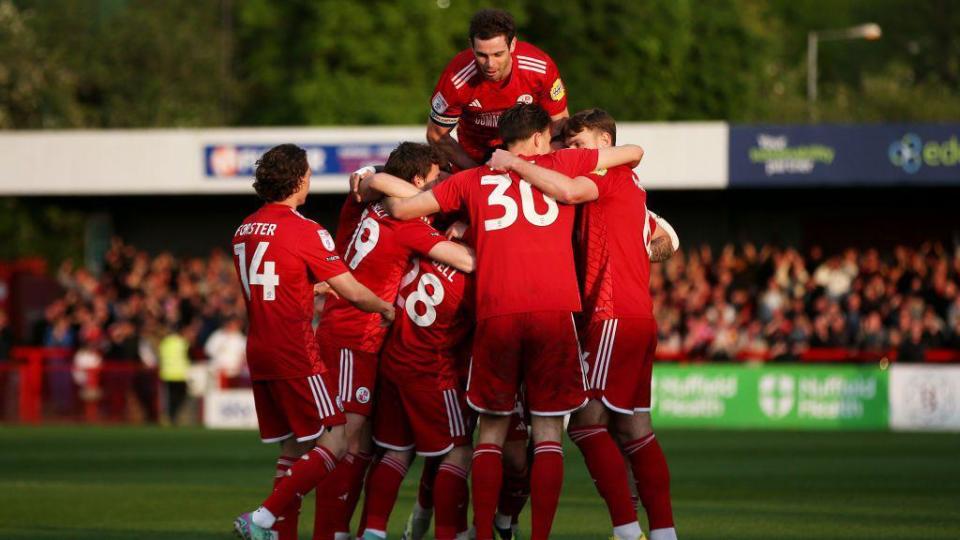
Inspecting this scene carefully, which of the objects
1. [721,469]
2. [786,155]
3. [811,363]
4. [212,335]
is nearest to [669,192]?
[786,155]

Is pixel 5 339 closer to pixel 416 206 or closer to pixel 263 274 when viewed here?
pixel 263 274

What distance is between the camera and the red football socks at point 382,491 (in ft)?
32.2

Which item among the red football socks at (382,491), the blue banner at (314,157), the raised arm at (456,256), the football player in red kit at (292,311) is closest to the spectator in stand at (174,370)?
the blue banner at (314,157)

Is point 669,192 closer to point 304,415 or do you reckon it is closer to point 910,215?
point 910,215

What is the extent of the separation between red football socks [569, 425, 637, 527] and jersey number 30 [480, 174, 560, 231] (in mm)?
1233

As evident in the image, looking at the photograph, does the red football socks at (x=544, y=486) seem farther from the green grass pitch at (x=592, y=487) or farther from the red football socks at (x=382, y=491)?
the green grass pitch at (x=592, y=487)

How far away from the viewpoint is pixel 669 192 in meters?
32.7

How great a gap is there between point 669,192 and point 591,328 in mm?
23608

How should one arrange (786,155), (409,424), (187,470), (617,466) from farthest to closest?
(786,155) < (187,470) < (409,424) < (617,466)

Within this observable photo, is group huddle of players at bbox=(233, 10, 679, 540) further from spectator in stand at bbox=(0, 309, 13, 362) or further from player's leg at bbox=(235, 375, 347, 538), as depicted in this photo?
spectator in stand at bbox=(0, 309, 13, 362)

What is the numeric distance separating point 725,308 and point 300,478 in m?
19.0

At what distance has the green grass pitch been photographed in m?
12.0

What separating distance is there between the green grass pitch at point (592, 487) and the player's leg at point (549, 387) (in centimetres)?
261

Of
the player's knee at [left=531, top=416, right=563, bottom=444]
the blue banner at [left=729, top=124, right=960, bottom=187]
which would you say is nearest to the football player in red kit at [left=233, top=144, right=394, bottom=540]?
the player's knee at [left=531, top=416, right=563, bottom=444]
